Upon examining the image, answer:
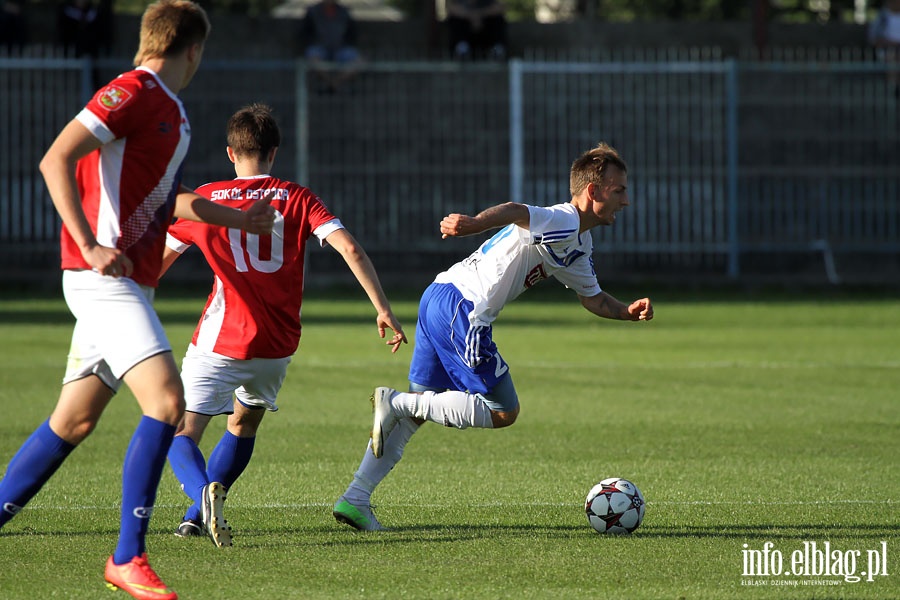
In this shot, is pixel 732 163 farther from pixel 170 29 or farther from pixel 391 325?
pixel 170 29

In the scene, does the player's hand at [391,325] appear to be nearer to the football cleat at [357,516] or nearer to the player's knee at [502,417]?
the player's knee at [502,417]

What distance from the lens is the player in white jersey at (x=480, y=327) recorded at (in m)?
6.16

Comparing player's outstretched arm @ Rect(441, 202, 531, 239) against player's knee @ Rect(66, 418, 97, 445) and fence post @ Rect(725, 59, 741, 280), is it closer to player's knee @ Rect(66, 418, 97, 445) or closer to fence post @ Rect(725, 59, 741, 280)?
player's knee @ Rect(66, 418, 97, 445)

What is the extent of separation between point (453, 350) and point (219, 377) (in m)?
1.10

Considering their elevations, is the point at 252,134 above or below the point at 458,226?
above

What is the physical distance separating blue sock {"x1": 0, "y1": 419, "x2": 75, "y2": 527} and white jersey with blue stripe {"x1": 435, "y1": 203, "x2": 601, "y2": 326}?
2046 millimetres

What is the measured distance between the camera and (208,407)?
5.89 m

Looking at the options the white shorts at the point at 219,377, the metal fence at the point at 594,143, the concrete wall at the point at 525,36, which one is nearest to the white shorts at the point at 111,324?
the white shorts at the point at 219,377

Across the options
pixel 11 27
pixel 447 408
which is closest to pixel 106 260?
pixel 447 408

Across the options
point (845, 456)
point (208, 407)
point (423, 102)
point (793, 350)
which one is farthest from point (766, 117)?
point (208, 407)

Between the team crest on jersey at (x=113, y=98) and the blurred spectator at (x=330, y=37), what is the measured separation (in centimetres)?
1810

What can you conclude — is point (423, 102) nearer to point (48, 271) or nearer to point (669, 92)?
point (669, 92)

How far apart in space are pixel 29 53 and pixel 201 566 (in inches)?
713

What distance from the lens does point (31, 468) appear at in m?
4.98
